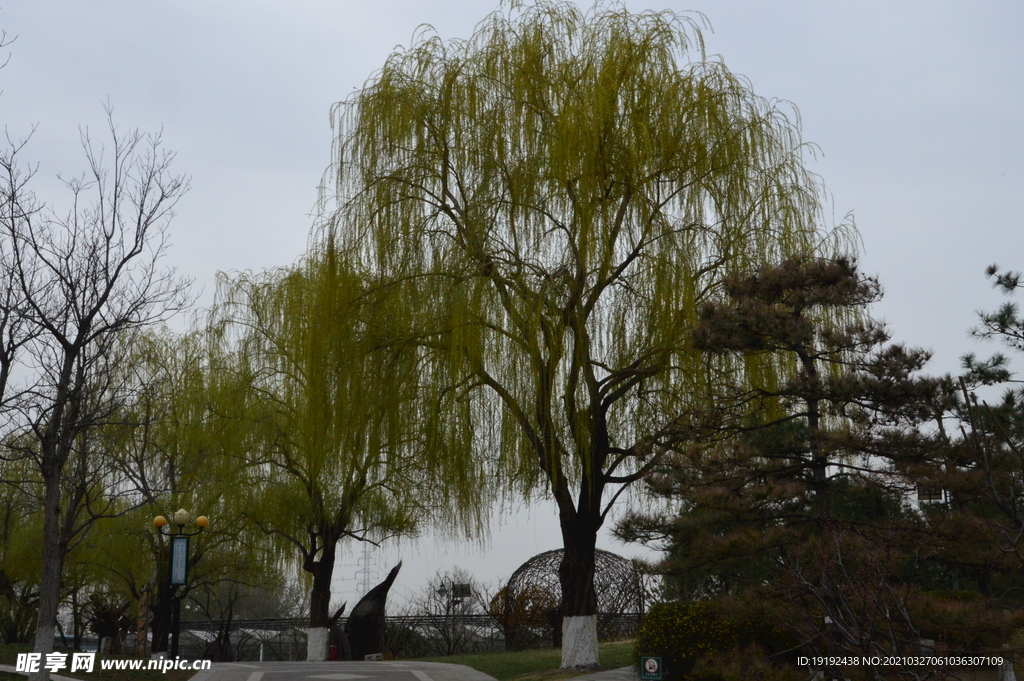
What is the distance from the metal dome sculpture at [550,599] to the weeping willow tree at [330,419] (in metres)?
Answer: 2.11

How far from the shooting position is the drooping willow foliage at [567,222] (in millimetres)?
11344

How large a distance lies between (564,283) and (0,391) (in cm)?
629

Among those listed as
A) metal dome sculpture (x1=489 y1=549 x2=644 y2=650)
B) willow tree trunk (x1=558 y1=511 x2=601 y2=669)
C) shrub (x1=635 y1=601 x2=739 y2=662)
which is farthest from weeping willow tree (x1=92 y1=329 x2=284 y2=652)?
shrub (x1=635 y1=601 x2=739 y2=662)

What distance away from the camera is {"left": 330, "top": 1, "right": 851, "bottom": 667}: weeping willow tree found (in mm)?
11344

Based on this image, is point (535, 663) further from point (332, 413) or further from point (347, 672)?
point (332, 413)

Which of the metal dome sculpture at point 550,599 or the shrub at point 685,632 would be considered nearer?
the shrub at point 685,632

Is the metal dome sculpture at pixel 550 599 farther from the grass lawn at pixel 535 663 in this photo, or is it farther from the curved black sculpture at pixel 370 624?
the curved black sculpture at pixel 370 624

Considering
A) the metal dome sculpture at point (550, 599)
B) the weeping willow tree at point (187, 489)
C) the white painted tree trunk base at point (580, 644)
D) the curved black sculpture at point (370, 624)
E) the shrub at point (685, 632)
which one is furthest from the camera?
the curved black sculpture at point (370, 624)

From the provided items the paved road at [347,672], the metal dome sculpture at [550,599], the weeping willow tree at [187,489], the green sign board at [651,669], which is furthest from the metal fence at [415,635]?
the green sign board at [651,669]

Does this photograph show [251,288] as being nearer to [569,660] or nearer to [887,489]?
[569,660]

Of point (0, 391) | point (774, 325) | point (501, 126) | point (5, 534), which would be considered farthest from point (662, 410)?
point (5, 534)

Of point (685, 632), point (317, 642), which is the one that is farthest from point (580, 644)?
point (317, 642)

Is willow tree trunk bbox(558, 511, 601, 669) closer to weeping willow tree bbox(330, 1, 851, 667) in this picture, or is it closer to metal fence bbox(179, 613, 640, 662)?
weeping willow tree bbox(330, 1, 851, 667)

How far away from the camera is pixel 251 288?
70.2 feet
